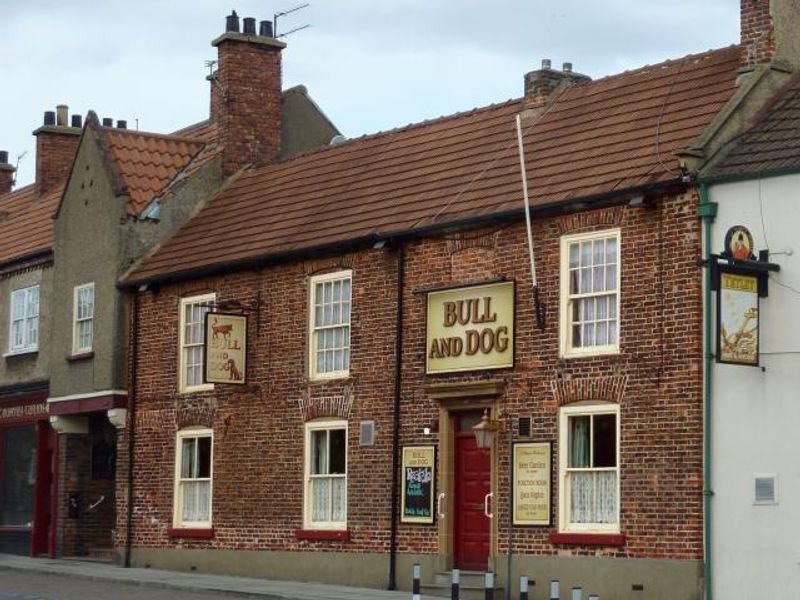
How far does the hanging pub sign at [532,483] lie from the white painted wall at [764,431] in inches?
122

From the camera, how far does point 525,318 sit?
86.5ft

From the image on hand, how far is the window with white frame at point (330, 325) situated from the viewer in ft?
98.1

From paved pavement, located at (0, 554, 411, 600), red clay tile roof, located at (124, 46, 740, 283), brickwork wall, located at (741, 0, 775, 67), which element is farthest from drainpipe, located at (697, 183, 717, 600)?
paved pavement, located at (0, 554, 411, 600)

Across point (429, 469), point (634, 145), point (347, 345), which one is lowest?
point (429, 469)

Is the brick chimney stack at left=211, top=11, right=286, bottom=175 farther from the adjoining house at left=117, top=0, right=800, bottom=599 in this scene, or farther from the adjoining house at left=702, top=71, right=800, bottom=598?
the adjoining house at left=702, top=71, right=800, bottom=598

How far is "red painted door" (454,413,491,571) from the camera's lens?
A: 88.8 feet

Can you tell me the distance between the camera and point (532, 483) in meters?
25.9

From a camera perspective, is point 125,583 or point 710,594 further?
point 125,583

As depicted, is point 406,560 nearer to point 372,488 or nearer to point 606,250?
point 372,488

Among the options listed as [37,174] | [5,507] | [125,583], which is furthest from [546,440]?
[37,174]

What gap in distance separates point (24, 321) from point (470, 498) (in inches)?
629

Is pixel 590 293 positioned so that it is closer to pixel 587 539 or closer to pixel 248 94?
pixel 587 539

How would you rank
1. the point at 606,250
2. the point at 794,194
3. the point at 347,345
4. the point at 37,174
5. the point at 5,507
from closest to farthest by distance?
1. the point at 794,194
2. the point at 606,250
3. the point at 347,345
4. the point at 5,507
5. the point at 37,174

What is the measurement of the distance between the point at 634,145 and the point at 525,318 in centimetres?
306
